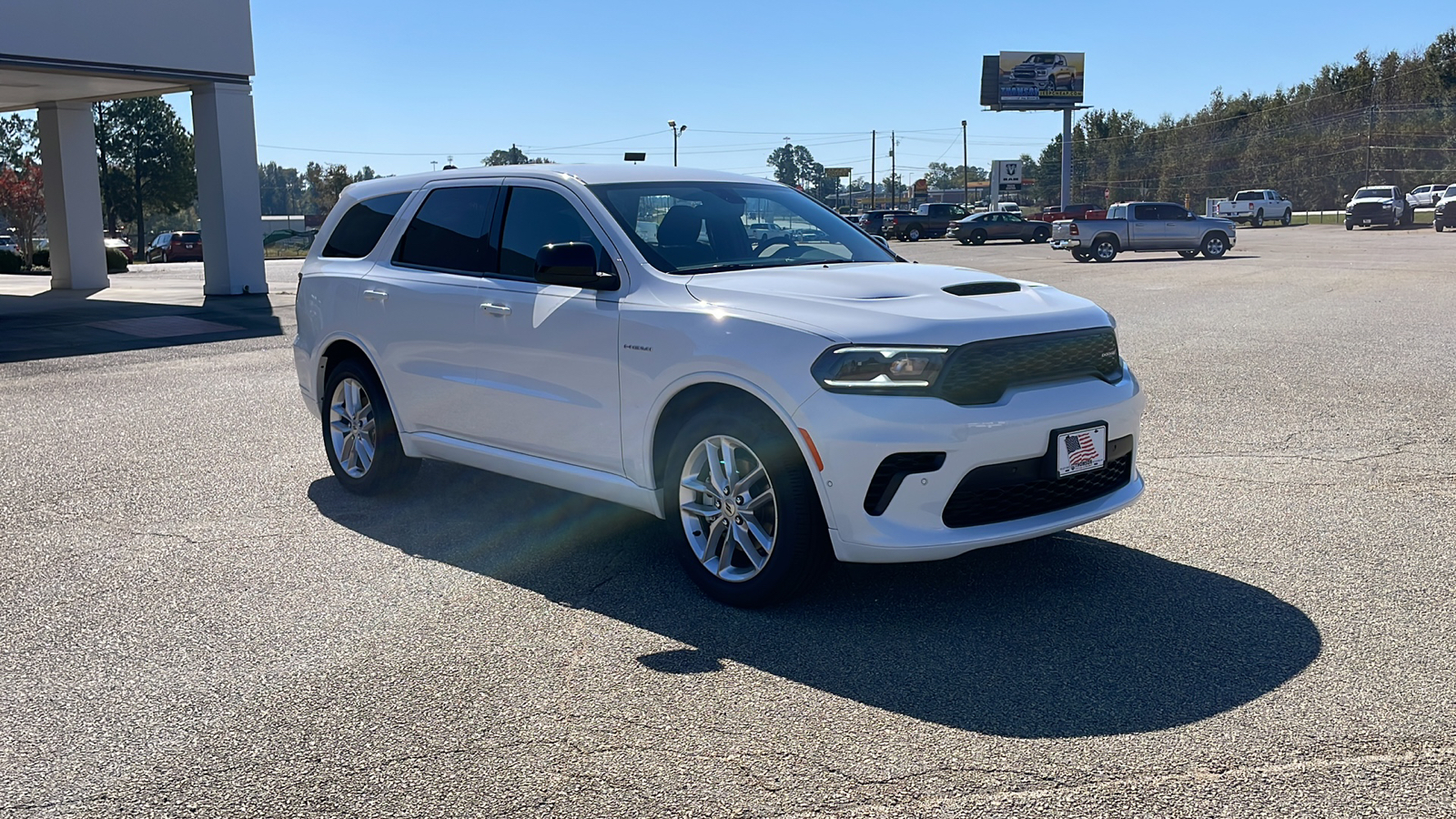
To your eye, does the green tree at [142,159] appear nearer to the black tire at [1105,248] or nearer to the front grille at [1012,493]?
the black tire at [1105,248]

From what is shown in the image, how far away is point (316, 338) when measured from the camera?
7273 millimetres

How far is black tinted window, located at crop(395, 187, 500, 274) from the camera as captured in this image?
6348mm

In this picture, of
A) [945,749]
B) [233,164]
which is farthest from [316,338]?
[233,164]

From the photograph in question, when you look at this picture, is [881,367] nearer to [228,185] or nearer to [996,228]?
[228,185]

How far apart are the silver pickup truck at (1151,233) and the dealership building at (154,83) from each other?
23063mm

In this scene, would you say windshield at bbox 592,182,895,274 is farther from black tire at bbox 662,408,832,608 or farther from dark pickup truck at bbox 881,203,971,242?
dark pickup truck at bbox 881,203,971,242

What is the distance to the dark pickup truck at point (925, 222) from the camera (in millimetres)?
62156

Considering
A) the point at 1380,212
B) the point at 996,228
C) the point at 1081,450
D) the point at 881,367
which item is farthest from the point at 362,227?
the point at 1380,212

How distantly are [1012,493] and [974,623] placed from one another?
0.51 metres

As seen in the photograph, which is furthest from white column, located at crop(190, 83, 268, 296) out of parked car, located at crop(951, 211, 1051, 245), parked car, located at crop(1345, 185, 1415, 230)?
parked car, located at crop(1345, 185, 1415, 230)

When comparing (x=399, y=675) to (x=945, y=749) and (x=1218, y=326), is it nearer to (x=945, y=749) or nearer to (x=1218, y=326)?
(x=945, y=749)

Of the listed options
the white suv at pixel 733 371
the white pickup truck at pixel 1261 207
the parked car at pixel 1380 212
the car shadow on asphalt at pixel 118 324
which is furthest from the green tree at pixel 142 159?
the white suv at pixel 733 371

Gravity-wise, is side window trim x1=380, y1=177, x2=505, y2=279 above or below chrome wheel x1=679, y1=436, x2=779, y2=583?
above

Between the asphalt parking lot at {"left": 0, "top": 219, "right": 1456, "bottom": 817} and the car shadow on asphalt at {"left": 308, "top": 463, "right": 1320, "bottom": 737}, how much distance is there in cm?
2
